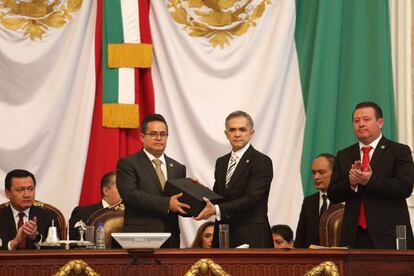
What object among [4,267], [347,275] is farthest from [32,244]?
[347,275]

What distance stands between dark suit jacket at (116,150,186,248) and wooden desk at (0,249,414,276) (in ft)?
2.71

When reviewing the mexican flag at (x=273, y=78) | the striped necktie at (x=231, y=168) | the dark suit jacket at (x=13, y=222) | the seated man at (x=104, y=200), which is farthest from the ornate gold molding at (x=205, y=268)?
the mexican flag at (x=273, y=78)

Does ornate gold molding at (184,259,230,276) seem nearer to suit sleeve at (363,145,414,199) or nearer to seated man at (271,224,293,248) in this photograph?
suit sleeve at (363,145,414,199)

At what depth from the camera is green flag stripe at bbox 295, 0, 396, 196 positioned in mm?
9016

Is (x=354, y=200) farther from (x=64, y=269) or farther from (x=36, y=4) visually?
(x=36, y=4)

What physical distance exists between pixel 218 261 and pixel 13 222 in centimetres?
211

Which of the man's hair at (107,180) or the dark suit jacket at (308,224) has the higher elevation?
the man's hair at (107,180)

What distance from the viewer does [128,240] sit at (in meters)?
5.88

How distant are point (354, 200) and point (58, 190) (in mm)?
3163

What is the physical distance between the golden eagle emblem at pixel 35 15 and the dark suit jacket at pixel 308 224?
112 inches

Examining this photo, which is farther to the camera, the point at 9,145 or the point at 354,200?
the point at 9,145

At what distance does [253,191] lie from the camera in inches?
271

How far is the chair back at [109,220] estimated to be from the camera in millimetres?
7128

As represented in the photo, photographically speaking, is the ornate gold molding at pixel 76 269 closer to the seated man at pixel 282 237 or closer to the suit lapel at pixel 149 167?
the suit lapel at pixel 149 167
